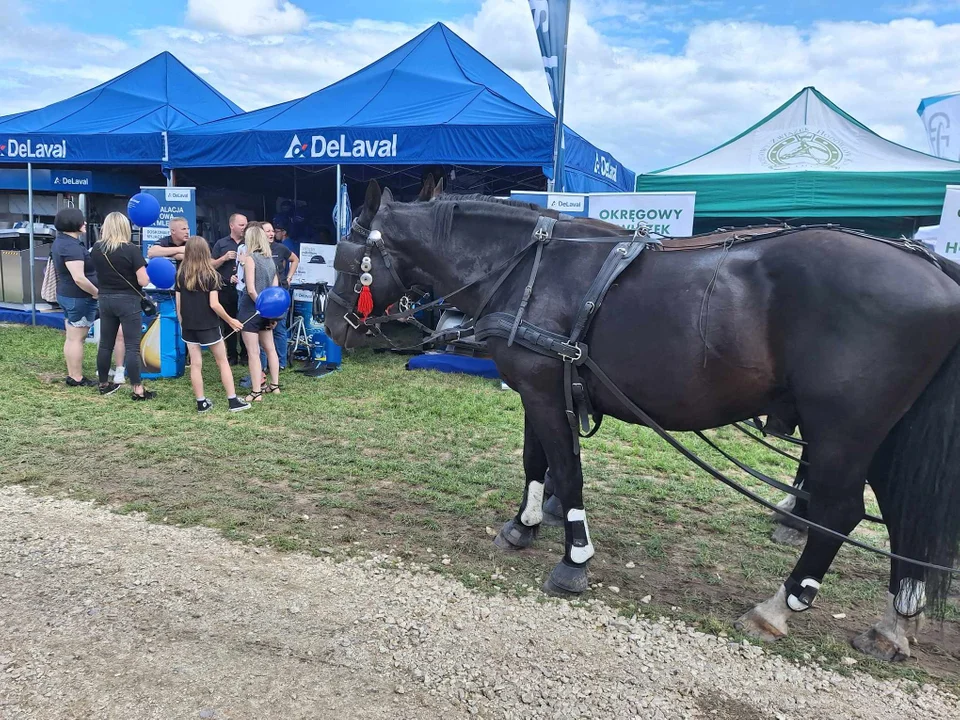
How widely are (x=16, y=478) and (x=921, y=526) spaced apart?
5290mm

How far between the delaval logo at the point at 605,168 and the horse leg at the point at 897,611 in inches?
313

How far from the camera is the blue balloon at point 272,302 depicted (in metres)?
6.66

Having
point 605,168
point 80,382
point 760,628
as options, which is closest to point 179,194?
point 80,382

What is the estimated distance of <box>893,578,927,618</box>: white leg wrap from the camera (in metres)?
2.76

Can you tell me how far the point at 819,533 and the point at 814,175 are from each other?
25.4 feet

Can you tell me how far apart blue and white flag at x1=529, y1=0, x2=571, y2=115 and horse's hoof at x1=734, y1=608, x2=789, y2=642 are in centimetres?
639

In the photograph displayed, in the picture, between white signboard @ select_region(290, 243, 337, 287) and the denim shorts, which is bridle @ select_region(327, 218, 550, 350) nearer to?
the denim shorts

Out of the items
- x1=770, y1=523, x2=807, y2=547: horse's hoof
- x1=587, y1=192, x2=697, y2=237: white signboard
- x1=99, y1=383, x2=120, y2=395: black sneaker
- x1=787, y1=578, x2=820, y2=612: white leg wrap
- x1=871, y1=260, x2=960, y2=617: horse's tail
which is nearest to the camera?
x1=871, y1=260, x2=960, y2=617: horse's tail

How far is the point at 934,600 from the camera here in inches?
107

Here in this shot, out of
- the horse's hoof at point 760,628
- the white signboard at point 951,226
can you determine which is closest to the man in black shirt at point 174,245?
the horse's hoof at point 760,628

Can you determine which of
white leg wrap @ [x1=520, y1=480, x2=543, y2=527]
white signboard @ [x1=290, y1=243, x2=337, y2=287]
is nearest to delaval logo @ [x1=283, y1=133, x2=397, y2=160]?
white signboard @ [x1=290, y1=243, x2=337, y2=287]

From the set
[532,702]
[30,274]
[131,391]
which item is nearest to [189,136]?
[30,274]

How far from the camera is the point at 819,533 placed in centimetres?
279

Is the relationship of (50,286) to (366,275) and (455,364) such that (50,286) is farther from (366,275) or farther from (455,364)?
(366,275)
